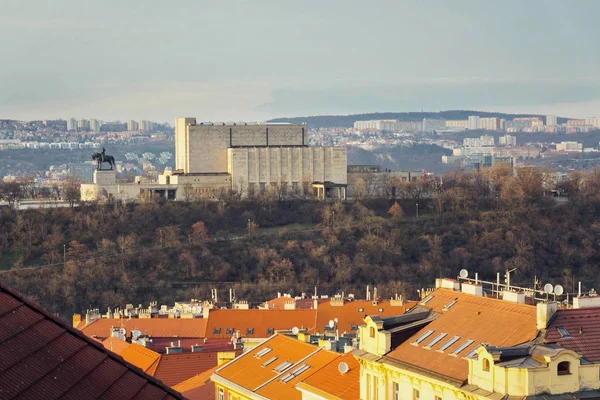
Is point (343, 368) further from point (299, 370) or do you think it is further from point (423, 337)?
point (423, 337)

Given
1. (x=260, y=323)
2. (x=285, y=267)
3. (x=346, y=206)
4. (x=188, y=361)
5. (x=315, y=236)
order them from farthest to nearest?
(x=346, y=206) → (x=315, y=236) → (x=285, y=267) → (x=260, y=323) → (x=188, y=361)

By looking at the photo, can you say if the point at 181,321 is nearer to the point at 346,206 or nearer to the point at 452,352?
the point at 452,352

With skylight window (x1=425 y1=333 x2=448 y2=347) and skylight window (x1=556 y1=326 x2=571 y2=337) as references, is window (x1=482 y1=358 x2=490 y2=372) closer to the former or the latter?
skylight window (x1=556 y1=326 x2=571 y2=337)

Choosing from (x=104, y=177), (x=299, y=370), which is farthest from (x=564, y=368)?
(x=104, y=177)

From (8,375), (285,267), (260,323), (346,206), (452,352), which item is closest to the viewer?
(8,375)

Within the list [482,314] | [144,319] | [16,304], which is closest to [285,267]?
[144,319]

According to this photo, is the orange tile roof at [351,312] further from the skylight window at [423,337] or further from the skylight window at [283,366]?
the skylight window at [423,337]
